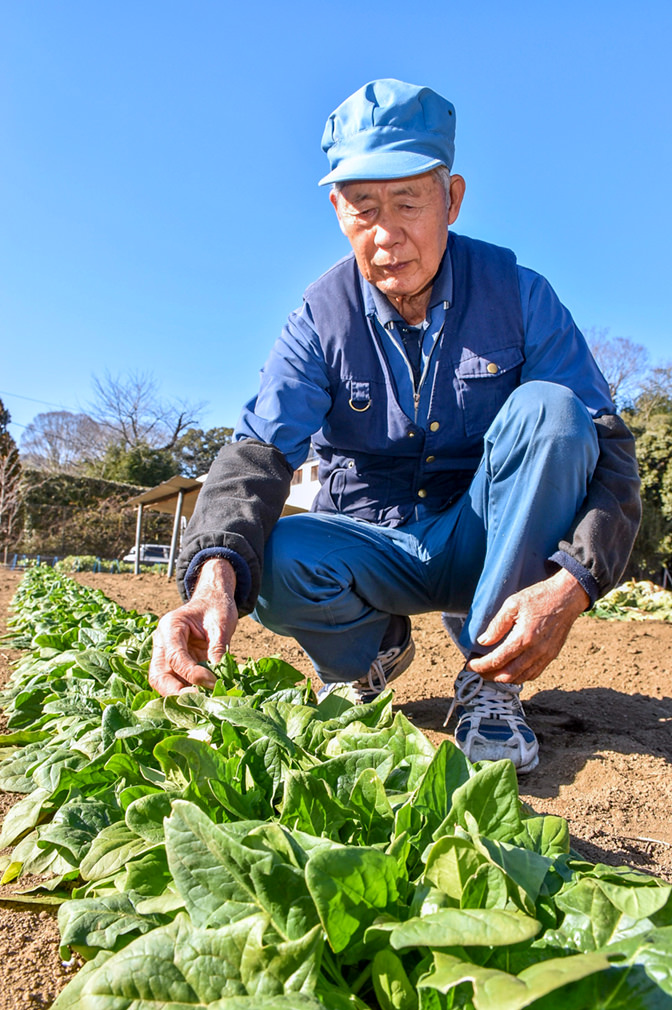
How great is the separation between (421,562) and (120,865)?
163 centimetres

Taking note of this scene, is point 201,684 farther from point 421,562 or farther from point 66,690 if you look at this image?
point 421,562

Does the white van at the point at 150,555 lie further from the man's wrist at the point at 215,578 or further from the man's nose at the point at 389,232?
the man's wrist at the point at 215,578

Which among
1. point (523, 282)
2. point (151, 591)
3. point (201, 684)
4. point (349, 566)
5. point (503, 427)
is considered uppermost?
point (523, 282)

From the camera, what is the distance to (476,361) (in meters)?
2.68

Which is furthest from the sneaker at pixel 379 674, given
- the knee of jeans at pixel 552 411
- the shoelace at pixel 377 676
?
the knee of jeans at pixel 552 411

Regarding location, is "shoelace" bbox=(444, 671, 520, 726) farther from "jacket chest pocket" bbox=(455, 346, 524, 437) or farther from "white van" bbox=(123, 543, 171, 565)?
"white van" bbox=(123, 543, 171, 565)

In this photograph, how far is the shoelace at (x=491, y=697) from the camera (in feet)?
7.79

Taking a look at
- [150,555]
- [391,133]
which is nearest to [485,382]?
[391,133]

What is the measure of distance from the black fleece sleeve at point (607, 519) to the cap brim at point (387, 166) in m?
0.95

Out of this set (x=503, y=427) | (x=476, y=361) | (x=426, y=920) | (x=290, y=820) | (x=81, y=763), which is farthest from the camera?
Answer: (x=476, y=361)

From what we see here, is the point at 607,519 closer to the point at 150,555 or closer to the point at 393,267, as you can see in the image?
the point at 393,267

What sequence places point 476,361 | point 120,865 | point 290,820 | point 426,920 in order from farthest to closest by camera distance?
point 476,361 < point 120,865 < point 290,820 < point 426,920

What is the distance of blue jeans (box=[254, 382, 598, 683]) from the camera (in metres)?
2.26

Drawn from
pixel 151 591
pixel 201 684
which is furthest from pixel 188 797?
pixel 151 591
